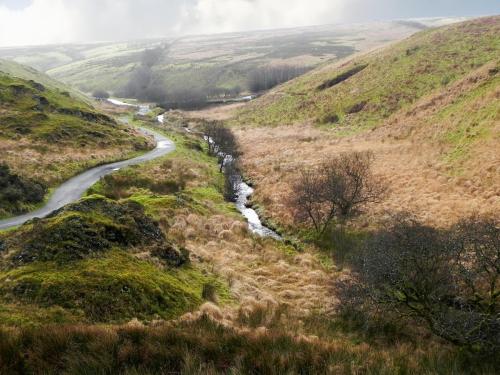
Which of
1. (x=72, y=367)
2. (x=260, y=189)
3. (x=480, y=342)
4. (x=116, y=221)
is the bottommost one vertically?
(x=260, y=189)

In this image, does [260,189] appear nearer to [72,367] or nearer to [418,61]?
[72,367]

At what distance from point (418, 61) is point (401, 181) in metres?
62.1

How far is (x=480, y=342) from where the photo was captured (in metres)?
13.5

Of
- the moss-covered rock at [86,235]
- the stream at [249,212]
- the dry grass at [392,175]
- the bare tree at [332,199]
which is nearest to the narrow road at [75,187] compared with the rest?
the moss-covered rock at [86,235]

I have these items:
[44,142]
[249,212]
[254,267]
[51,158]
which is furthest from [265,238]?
[44,142]

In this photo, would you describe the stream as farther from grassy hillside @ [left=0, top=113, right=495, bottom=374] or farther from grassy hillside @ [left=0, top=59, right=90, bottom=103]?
grassy hillside @ [left=0, top=59, right=90, bottom=103]

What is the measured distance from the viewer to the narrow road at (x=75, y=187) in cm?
3109

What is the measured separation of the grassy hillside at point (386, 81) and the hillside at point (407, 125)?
292 mm

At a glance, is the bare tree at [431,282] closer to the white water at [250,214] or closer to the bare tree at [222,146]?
the white water at [250,214]

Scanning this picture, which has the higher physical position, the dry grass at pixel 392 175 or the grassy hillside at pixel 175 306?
the grassy hillside at pixel 175 306

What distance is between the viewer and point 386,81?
88938 mm

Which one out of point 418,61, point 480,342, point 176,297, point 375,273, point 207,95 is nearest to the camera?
point 480,342

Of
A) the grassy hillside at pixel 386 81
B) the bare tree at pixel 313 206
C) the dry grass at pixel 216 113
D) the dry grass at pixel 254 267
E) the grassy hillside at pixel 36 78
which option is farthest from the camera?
the grassy hillside at pixel 36 78

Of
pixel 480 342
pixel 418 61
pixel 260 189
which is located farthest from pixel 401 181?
pixel 418 61
